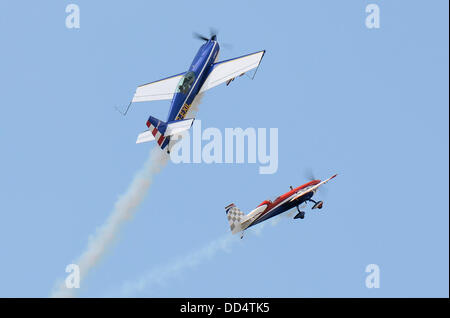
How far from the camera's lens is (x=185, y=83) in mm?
55031

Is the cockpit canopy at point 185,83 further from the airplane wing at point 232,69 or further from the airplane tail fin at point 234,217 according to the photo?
the airplane tail fin at point 234,217

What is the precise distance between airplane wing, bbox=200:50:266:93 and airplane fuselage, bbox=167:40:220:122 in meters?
0.28

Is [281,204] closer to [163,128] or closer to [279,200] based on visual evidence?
[279,200]

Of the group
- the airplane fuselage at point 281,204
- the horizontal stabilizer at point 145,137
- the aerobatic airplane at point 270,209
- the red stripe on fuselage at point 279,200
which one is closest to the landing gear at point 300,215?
the aerobatic airplane at point 270,209

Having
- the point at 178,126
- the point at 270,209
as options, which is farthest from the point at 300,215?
the point at 178,126

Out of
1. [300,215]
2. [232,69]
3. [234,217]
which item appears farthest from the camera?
[232,69]

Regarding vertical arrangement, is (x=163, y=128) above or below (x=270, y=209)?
above

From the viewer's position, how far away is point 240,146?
5144cm

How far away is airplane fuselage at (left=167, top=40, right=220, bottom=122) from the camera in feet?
178

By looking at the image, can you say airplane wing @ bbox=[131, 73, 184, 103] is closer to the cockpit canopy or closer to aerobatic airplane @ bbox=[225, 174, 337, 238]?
the cockpit canopy

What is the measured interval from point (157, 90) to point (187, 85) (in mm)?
3247

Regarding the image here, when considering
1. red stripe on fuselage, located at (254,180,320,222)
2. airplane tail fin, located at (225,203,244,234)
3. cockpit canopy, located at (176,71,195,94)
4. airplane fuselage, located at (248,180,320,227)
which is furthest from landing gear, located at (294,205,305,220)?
cockpit canopy, located at (176,71,195,94)
